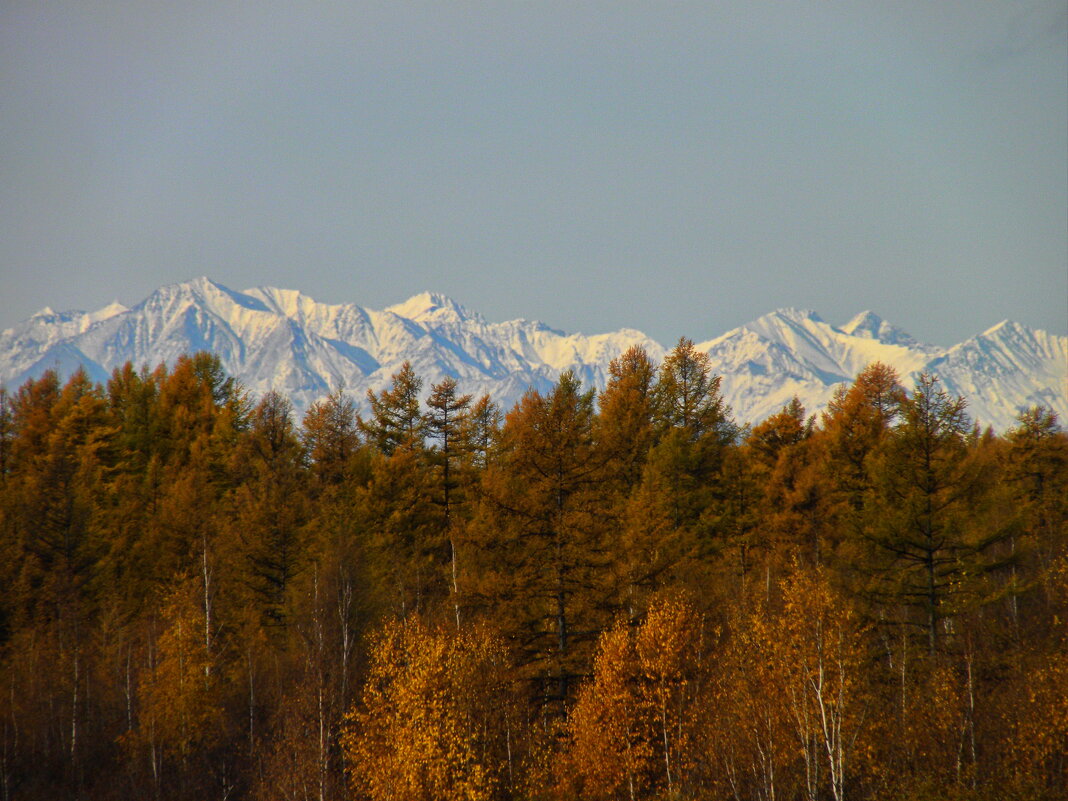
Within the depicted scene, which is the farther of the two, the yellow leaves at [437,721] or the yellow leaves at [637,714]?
the yellow leaves at [637,714]

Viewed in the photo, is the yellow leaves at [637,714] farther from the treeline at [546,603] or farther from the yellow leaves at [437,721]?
the yellow leaves at [437,721]

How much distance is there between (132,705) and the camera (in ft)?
141

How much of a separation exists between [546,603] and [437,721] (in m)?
5.29

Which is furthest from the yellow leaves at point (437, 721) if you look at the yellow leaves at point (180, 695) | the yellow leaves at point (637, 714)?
the yellow leaves at point (180, 695)

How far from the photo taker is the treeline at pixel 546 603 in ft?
82.5

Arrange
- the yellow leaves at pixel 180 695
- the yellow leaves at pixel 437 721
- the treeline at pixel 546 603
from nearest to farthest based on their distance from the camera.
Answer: the yellow leaves at pixel 437 721 → the treeline at pixel 546 603 → the yellow leaves at pixel 180 695

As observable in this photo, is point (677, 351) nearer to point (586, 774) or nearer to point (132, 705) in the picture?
point (586, 774)

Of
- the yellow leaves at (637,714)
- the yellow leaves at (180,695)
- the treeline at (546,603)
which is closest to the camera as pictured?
the treeline at (546,603)

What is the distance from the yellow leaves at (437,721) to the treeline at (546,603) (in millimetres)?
130

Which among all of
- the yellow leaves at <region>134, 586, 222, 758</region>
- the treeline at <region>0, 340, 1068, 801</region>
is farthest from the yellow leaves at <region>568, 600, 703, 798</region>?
the yellow leaves at <region>134, 586, 222, 758</region>

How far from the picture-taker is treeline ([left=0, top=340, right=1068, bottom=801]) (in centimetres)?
2516

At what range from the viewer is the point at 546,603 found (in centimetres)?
2838

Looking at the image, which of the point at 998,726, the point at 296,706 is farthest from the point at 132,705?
the point at 998,726

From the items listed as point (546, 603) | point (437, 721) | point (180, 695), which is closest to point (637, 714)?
point (546, 603)
